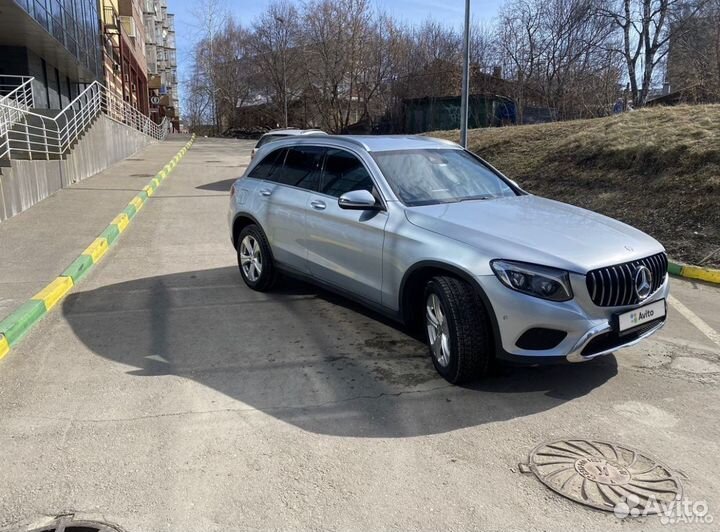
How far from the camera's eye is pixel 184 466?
3348 millimetres

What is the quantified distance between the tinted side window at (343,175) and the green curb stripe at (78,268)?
3467 mm

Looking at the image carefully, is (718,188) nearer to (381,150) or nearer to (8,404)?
(381,150)

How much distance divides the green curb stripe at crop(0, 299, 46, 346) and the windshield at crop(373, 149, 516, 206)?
3.46 meters

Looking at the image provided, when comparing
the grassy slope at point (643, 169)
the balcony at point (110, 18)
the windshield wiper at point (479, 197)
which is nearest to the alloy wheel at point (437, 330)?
the windshield wiper at point (479, 197)

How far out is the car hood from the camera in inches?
152

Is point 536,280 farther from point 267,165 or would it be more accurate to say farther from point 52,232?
point 52,232

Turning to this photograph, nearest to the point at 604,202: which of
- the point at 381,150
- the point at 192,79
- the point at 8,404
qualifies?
the point at 381,150

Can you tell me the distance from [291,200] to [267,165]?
93 centimetres

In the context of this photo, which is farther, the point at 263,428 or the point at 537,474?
the point at 263,428

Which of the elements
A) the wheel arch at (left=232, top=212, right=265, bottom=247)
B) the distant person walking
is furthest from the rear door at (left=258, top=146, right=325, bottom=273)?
the distant person walking

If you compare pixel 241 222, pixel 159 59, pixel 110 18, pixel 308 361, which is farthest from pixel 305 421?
pixel 159 59

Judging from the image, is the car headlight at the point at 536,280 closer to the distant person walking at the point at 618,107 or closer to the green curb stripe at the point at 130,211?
the green curb stripe at the point at 130,211

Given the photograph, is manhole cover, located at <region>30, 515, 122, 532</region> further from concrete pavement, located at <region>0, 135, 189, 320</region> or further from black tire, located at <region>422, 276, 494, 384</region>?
concrete pavement, located at <region>0, 135, 189, 320</region>

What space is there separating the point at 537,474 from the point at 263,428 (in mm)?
1641
